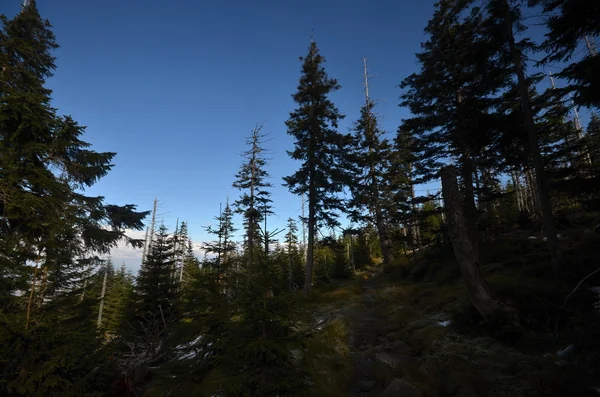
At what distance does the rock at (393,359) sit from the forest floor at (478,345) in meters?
0.02

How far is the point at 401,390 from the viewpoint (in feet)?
17.2

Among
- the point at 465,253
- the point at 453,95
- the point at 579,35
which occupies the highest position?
the point at 453,95

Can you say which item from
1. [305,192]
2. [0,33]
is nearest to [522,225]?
[305,192]

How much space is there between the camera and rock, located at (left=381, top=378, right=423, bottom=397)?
16.8 feet

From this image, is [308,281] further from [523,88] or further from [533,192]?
[533,192]

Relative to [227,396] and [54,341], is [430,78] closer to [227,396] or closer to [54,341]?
[227,396]

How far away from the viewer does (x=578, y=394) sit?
3.82 meters

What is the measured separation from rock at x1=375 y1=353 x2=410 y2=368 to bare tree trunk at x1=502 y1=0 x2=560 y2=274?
21.7 feet

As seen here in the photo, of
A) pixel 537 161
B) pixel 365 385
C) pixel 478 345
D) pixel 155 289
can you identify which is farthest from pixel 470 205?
pixel 155 289

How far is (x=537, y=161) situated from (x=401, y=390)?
34.8ft

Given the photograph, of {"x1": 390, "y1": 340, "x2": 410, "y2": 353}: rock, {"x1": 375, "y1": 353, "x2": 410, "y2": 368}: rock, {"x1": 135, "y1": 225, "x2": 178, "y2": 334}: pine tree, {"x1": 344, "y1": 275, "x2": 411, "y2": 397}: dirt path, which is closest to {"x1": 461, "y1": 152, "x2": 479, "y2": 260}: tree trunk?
{"x1": 344, "y1": 275, "x2": 411, "y2": 397}: dirt path

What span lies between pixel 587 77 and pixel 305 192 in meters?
14.8

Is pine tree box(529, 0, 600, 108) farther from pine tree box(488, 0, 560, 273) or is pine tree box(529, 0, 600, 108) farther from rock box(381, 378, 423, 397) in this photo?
rock box(381, 378, 423, 397)

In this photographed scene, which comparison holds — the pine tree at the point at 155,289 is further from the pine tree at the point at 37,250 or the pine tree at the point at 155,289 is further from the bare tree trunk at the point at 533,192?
the bare tree trunk at the point at 533,192
